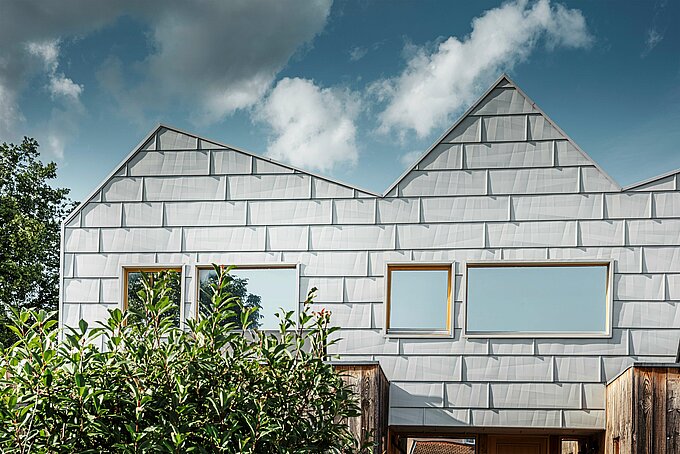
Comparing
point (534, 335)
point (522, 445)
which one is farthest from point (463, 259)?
point (522, 445)

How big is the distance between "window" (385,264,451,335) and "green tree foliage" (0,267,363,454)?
13.9 ft

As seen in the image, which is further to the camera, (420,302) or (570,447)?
(570,447)

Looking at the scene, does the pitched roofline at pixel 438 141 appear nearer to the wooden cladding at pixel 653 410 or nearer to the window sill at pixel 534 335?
the window sill at pixel 534 335

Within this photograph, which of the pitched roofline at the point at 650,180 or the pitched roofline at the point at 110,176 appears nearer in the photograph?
the pitched roofline at the point at 650,180

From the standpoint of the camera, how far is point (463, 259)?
725 cm

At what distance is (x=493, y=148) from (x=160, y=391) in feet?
17.6

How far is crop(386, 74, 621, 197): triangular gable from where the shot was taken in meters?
7.27

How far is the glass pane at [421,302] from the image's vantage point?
23.9ft

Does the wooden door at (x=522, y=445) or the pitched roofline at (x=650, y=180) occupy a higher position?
the pitched roofline at (x=650, y=180)

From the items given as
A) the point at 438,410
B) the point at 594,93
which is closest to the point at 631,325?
the point at 438,410

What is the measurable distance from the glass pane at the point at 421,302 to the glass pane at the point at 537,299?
0.24 m

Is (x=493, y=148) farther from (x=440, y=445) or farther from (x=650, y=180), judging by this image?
(x=440, y=445)

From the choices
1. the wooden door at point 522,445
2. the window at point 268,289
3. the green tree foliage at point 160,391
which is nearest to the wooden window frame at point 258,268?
the window at point 268,289

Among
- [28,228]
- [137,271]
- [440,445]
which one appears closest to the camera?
[137,271]
